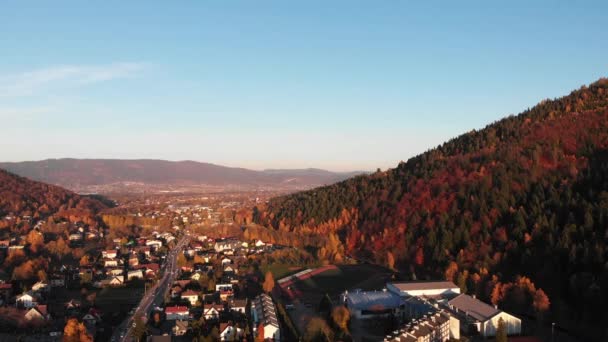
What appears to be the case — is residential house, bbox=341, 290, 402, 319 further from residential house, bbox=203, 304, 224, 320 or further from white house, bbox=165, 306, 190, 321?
white house, bbox=165, 306, 190, 321

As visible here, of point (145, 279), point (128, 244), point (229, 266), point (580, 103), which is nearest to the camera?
point (145, 279)

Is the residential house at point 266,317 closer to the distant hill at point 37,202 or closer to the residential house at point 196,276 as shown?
the residential house at point 196,276

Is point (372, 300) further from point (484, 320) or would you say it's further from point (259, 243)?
point (259, 243)

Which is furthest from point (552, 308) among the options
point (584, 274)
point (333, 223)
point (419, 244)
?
point (333, 223)

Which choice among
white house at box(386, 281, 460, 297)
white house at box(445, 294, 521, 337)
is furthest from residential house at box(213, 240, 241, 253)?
white house at box(445, 294, 521, 337)

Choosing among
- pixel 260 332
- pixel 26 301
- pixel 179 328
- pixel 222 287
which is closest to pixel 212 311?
pixel 179 328

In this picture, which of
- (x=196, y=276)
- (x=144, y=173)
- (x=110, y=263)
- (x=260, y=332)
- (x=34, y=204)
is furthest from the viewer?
(x=144, y=173)

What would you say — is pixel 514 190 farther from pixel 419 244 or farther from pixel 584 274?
pixel 584 274
